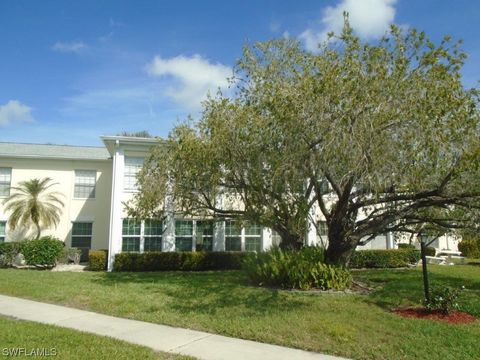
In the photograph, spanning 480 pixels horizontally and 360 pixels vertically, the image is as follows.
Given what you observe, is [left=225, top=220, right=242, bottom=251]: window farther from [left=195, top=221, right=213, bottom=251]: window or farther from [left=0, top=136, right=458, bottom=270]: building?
[left=195, top=221, right=213, bottom=251]: window

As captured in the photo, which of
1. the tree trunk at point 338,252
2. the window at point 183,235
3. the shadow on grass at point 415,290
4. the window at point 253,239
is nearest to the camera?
the shadow on grass at point 415,290

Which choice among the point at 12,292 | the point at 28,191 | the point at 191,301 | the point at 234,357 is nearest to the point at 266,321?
the point at 234,357

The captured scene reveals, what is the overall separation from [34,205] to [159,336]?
16.3m

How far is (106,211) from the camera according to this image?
22766 millimetres

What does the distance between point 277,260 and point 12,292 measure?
7.63 meters

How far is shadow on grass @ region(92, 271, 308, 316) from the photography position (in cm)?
933

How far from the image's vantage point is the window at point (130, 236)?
776 inches

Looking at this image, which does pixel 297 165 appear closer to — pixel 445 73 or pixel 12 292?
pixel 445 73

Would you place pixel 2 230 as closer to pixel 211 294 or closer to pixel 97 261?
pixel 97 261

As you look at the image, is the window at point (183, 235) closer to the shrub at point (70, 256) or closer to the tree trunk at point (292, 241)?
the shrub at point (70, 256)

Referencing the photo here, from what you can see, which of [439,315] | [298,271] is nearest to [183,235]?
[298,271]

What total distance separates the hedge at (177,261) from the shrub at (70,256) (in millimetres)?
3055

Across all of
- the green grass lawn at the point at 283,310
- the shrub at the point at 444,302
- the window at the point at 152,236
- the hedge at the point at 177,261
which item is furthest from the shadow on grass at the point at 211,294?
the window at the point at 152,236

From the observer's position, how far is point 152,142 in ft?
63.4
